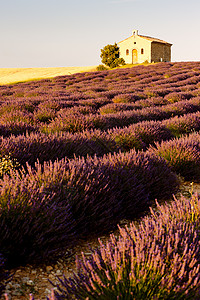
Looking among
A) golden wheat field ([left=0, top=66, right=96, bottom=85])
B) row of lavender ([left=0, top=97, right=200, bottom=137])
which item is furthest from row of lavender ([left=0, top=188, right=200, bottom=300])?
golden wheat field ([left=0, top=66, right=96, bottom=85])

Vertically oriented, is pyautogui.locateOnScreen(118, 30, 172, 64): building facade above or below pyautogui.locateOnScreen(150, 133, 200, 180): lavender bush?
above

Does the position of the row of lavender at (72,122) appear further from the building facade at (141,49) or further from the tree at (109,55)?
the building facade at (141,49)

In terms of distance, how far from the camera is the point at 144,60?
57.7 meters

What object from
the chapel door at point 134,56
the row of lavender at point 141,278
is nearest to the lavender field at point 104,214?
the row of lavender at point 141,278

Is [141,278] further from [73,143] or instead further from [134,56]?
[134,56]

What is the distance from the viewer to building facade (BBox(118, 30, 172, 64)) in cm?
5733

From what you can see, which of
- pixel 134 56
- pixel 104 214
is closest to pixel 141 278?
pixel 104 214

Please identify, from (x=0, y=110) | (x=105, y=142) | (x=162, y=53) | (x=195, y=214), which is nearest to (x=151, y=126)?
(x=105, y=142)

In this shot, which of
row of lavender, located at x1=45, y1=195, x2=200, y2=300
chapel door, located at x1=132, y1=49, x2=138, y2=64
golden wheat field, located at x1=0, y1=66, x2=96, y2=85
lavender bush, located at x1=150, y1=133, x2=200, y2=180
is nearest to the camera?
row of lavender, located at x1=45, y1=195, x2=200, y2=300

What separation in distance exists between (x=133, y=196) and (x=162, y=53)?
208 feet

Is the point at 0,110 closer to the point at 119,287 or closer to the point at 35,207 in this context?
the point at 35,207

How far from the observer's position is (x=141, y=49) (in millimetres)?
58219

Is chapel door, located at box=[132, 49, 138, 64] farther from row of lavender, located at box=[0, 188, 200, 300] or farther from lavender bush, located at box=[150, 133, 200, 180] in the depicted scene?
row of lavender, located at box=[0, 188, 200, 300]

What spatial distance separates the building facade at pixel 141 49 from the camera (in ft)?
188
